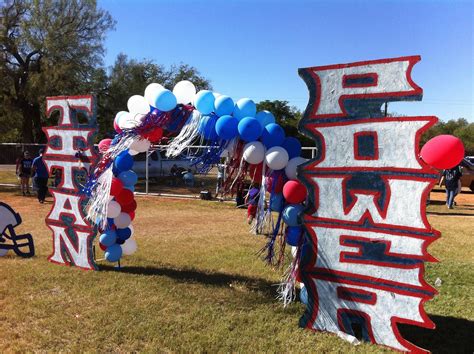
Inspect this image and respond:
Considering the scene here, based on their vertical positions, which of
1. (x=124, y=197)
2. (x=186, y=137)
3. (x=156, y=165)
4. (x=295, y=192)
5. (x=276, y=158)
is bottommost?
(x=156, y=165)

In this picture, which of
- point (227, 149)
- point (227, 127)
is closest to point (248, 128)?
point (227, 127)

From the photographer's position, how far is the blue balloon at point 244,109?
481cm

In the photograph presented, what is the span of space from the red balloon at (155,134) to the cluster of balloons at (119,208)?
584mm

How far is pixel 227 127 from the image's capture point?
15.3 ft

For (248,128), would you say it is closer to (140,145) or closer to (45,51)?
(140,145)

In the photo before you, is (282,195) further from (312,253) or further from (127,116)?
(127,116)

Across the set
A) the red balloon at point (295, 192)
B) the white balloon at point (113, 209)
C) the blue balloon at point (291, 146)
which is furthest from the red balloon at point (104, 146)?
the red balloon at point (295, 192)

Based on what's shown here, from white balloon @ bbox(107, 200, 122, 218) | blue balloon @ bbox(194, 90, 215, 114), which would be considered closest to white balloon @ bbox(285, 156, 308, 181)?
blue balloon @ bbox(194, 90, 215, 114)

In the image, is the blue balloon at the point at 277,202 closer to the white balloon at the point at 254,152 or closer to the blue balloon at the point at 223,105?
the white balloon at the point at 254,152

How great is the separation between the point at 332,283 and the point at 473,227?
26.0 ft

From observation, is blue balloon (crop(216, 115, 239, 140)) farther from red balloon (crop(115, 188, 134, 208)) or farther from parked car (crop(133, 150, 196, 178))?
parked car (crop(133, 150, 196, 178))

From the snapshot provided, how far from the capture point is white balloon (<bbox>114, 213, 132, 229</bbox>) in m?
6.02

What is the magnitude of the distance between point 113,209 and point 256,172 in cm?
220

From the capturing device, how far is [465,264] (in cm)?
672
